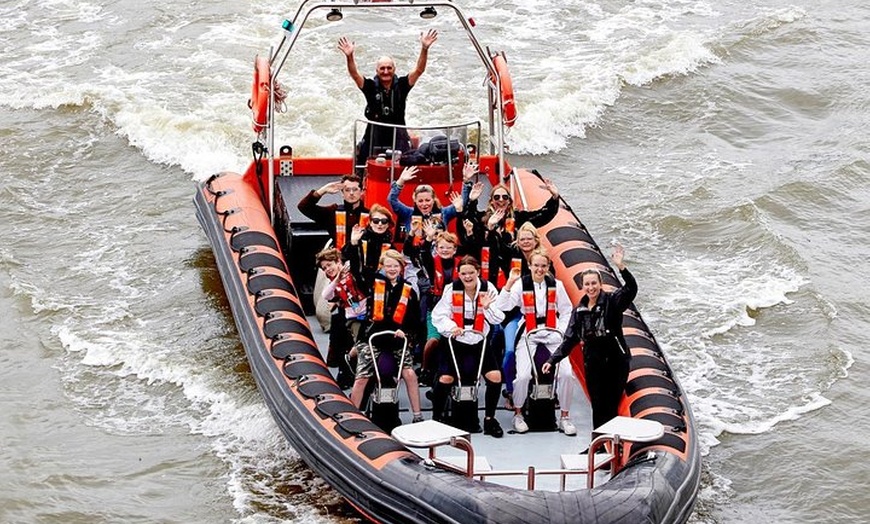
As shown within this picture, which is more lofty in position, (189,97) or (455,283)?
(455,283)

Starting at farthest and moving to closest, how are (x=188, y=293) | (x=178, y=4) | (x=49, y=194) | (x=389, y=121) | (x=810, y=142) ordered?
(x=178, y=4) → (x=810, y=142) → (x=49, y=194) → (x=188, y=293) → (x=389, y=121)

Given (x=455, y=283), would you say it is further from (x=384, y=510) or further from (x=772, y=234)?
(x=772, y=234)

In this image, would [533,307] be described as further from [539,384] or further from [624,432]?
[624,432]

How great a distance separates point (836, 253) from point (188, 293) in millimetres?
4284

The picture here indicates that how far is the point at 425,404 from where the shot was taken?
6.99 m

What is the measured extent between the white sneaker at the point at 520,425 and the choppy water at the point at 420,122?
0.91 m

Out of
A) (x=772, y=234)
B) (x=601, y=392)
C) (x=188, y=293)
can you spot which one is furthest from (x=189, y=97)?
(x=601, y=392)

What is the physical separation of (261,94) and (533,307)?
240 centimetres

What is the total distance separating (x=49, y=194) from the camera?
1085 cm

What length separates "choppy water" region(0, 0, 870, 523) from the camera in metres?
7.43

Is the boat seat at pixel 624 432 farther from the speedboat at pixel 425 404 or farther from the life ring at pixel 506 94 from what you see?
the life ring at pixel 506 94

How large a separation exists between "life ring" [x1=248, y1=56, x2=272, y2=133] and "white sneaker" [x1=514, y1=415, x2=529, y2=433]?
2.64m

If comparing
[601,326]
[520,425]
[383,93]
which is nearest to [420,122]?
[383,93]

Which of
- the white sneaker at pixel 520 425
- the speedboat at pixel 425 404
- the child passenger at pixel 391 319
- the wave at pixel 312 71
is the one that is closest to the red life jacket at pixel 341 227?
the speedboat at pixel 425 404
